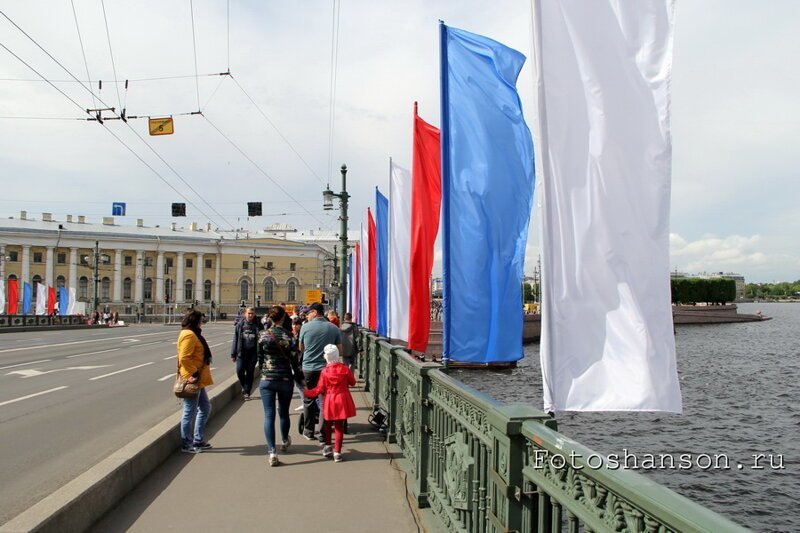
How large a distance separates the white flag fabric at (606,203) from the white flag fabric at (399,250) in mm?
6030

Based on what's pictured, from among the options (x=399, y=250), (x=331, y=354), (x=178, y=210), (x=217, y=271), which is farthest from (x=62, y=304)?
(x=331, y=354)

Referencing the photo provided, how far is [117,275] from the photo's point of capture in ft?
308

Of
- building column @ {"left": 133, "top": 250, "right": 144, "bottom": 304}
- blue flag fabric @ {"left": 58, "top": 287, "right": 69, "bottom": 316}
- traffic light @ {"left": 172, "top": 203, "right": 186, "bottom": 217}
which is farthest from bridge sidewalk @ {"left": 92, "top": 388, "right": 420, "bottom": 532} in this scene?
building column @ {"left": 133, "top": 250, "right": 144, "bottom": 304}

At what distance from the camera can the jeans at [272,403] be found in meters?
6.80

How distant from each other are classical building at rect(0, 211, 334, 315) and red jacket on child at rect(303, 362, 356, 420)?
78.5 metres

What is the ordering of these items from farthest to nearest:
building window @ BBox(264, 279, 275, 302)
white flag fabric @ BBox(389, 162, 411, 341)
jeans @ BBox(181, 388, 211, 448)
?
building window @ BBox(264, 279, 275, 302), white flag fabric @ BBox(389, 162, 411, 341), jeans @ BBox(181, 388, 211, 448)

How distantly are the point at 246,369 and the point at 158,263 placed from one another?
304 ft

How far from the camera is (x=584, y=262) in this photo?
152 inches

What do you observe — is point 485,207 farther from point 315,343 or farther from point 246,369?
point 246,369

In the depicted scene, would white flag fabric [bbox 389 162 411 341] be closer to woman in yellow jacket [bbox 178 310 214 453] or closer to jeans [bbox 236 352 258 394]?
jeans [bbox 236 352 258 394]

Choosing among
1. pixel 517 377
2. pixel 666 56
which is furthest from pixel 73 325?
pixel 666 56

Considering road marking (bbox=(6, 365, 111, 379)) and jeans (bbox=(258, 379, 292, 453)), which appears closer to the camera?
jeans (bbox=(258, 379, 292, 453))

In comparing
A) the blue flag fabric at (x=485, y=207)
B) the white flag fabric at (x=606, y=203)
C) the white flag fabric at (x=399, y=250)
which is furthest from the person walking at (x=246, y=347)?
the white flag fabric at (x=606, y=203)

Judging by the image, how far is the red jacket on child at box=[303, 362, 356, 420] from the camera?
696 cm
